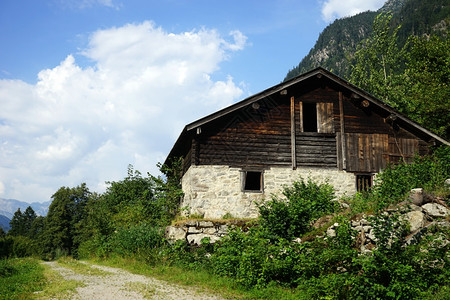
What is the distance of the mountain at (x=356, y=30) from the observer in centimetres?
11431

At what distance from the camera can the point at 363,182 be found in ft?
63.4

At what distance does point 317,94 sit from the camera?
65.3ft

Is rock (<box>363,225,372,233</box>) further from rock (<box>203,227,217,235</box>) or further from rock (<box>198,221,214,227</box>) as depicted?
rock (<box>198,221,214,227</box>)

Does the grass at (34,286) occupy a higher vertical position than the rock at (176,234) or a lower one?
lower

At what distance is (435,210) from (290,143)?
866cm

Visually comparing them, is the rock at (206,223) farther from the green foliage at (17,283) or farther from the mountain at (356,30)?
the mountain at (356,30)

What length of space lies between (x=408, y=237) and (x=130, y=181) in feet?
88.8

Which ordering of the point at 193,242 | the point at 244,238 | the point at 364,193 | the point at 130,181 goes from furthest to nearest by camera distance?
the point at 130,181 < the point at 364,193 < the point at 193,242 < the point at 244,238

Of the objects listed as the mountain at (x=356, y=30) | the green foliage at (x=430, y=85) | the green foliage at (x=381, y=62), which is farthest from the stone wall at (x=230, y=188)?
the mountain at (x=356, y=30)

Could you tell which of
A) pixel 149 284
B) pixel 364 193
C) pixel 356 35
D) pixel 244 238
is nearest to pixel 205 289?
pixel 149 284

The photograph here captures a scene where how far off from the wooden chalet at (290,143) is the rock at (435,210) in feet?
24.7

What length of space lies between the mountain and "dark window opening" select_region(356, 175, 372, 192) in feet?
261

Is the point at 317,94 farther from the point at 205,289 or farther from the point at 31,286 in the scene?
the point at 31,286

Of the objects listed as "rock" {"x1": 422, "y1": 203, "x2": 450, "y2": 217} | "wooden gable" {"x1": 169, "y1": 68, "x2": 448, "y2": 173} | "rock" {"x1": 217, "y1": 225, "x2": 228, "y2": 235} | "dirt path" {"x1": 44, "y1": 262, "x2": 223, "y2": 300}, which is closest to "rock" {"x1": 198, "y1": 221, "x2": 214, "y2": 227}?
"rock" {"x1": 217, "y1": 225, "x2": 228, "y2": 235}
